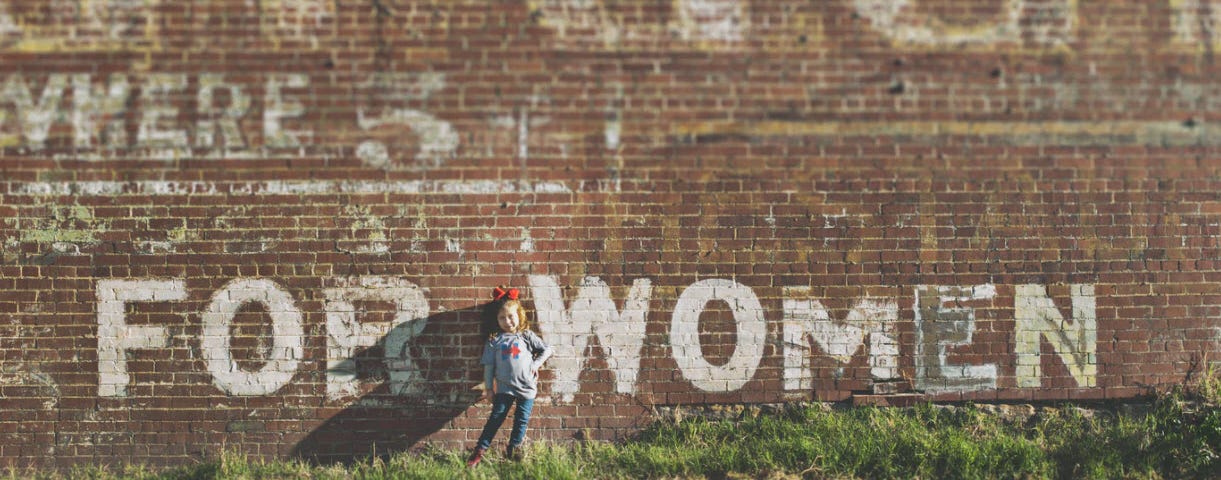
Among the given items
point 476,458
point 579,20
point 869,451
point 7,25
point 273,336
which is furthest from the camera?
point 579,20

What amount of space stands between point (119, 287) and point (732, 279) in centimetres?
430

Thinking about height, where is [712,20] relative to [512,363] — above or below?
above

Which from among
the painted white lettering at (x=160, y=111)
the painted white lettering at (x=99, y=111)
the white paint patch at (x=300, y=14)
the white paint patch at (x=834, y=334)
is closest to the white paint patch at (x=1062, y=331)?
the white paint patch at (x=834, y=334)

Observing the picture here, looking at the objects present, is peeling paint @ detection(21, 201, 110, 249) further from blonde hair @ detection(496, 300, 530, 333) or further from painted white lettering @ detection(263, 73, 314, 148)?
blonde hair @ detection(496, 300, 530, 333)

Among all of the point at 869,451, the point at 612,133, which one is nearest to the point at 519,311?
the point at 612,133

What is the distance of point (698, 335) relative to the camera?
5547 millimetres

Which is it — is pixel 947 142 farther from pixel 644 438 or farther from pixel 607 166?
pixel 644 438

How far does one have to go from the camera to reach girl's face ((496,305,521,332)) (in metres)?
5.25

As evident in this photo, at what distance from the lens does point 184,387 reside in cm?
545

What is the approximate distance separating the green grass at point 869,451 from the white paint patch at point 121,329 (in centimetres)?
63

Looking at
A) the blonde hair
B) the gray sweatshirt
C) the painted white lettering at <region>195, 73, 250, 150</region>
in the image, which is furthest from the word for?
the painted white lettering at <region>195, 73, 250, 150</region>

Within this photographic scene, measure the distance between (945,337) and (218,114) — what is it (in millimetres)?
5429

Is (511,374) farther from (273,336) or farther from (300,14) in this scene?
(300,14)

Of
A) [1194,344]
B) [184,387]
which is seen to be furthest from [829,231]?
[184,387]
